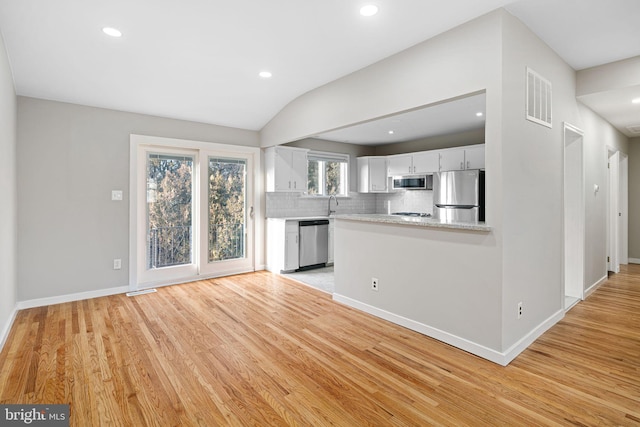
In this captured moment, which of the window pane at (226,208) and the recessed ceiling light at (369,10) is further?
the window pane at (226,208)

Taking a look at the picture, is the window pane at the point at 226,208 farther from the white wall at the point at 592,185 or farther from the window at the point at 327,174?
the white wall at the point at 592,185

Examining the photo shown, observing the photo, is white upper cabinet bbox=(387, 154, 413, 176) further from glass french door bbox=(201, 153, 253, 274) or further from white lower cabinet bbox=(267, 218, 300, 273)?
glass french door bbox=(201, 153, 253, 274)

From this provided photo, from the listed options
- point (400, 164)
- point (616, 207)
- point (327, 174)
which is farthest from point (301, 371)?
point (616, 207)

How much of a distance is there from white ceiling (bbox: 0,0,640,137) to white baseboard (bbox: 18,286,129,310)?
2339 mm

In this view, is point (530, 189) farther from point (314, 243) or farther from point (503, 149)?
point (314, 243)

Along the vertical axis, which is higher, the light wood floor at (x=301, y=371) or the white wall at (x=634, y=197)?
the white wall at (x=634, y=197)

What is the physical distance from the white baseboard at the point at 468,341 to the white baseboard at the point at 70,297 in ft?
10.3

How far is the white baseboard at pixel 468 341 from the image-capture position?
7.96ft

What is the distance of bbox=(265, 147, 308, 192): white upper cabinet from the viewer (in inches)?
210

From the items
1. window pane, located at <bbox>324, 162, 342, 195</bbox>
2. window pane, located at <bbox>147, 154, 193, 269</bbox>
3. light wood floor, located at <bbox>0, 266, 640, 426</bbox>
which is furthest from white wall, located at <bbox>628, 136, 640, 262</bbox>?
window pane, located at <bbox>147, 154, 193, 269</bbox>

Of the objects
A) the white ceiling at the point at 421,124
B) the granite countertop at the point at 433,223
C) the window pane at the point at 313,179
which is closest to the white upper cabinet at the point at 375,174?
the white ceiling at the point at 421,124

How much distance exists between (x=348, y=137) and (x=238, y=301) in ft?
11.9

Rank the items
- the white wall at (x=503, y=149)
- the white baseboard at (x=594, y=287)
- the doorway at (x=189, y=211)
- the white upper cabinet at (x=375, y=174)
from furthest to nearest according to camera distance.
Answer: the white upper cabinet at (x=375, y=174) < the doorway at (x=189, y=211) < the white baseboard at (x=594, y=287) < the white wall at (x=503, y=149)

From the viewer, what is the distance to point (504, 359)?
238 centimetres
